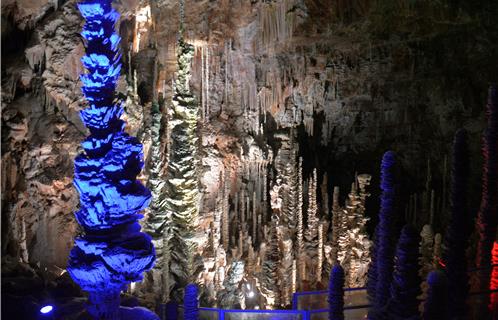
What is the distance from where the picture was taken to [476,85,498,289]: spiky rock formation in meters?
4.95

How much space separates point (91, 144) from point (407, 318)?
11.6ft

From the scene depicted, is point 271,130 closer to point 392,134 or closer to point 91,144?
point 392,134

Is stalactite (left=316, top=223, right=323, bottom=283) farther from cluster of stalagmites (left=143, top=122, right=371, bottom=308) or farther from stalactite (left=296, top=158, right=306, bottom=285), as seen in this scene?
stalactite (left=296, top=158, right=306, bottom=285)

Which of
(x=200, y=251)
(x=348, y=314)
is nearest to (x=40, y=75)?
(x=200, y=251)

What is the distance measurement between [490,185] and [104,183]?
3.98 m

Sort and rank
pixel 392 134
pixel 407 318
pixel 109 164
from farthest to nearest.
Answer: pixel 392 134 → pixel 109 164 → pixel 407 318

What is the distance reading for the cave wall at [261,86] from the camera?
10.7m

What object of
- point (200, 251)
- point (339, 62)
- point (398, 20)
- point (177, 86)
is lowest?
point (200, 251)

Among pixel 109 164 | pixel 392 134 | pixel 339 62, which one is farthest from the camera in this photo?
pixel 392 134

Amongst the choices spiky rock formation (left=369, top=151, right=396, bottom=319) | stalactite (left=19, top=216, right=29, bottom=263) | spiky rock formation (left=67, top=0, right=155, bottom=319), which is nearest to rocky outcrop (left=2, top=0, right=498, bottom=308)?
stalactite (left=19, top=216, right=29, bottom=263)

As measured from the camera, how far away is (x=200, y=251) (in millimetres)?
10953

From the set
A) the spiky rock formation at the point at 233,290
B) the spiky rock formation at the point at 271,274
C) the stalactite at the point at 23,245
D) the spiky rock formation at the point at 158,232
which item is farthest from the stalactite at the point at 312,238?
the stalactite at the point at 23,245

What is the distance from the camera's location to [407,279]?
160 inches

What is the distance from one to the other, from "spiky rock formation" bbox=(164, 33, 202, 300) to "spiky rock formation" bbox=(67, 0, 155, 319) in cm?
463
